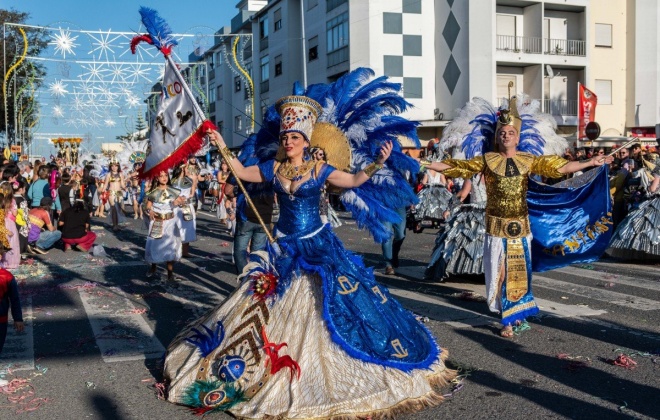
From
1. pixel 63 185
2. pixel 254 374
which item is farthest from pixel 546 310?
pixel 63 185

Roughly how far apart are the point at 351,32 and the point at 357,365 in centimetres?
3159

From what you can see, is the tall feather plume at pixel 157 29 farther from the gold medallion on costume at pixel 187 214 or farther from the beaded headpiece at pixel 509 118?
the gold medallion on costume at pixel 187 214

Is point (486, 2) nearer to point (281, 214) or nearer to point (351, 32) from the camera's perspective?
point (351, 32)

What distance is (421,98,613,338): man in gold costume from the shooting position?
6.53m

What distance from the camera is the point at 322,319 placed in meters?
4.68

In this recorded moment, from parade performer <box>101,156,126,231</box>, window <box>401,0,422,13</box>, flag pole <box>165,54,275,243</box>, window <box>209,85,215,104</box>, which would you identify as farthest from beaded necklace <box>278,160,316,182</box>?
window <box>209,85,215,104</box>

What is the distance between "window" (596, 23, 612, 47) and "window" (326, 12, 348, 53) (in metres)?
11.9

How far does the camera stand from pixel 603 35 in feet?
114

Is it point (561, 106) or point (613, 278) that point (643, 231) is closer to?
point (613, 278)

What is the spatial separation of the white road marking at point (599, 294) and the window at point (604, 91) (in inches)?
1076

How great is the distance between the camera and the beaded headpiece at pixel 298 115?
5.34 metres

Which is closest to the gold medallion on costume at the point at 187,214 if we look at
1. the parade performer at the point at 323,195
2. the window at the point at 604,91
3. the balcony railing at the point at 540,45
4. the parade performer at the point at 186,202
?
the parade performer at the point at 186,202

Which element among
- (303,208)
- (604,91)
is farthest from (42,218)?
(604,91)

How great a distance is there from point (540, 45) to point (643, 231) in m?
23.2
